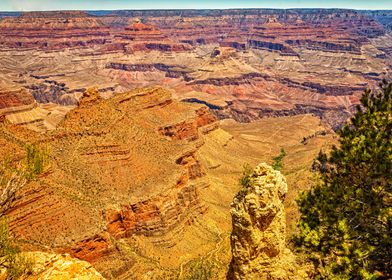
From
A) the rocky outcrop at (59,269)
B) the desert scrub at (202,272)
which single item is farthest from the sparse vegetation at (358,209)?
the desert scrub at (202,272)

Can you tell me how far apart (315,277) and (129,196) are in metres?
38.9

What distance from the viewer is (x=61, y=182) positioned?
56.1m

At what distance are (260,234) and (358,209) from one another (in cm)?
785

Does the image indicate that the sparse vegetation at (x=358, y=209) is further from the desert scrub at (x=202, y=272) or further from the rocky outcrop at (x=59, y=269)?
the desert scrub at (x=202, y=272)

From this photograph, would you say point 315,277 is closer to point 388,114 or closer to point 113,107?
point 388,114

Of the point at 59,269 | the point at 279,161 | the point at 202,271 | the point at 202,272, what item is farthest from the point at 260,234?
the point at 279,161

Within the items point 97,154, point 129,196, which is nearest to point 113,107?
point 97,154

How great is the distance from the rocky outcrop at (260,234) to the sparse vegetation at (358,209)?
2842mm

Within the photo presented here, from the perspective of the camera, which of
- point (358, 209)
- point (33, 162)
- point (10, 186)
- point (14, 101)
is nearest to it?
point (10, 186)

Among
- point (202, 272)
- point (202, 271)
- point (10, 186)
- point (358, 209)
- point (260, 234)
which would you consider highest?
point (10, 186)

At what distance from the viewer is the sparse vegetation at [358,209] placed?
25547 millimetres

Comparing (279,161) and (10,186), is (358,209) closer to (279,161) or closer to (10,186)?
(10,186)

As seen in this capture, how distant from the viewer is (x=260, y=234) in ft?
79.5

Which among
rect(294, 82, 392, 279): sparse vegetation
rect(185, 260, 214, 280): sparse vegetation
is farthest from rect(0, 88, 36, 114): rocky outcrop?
rect(294, 82, 392, 279): sparse vegetation
